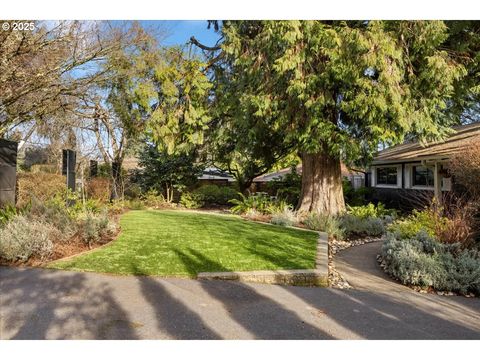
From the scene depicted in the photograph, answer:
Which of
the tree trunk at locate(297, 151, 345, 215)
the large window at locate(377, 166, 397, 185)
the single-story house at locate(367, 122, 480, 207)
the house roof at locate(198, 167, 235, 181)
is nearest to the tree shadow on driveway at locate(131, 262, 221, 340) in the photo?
the tree trunk at locate(297, 151, 345, 215)

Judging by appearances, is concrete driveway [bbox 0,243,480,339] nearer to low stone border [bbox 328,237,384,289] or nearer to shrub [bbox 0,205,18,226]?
low stone border [bbox 328,237,384,289]

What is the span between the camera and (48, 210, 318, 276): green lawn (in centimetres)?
539

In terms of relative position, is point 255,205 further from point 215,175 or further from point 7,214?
point 215,175

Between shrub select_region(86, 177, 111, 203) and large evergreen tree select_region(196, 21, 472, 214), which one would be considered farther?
shrub select_region(86, 177, 111, 203)

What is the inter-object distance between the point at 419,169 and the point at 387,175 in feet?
8.34

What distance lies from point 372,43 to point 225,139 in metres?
7.21

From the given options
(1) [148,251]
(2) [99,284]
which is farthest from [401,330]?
(1) [148,251]

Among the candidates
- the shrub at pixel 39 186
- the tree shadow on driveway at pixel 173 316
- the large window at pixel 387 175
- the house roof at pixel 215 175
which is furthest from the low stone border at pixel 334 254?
the house roof at pixel 215 175

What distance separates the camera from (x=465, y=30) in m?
10.8

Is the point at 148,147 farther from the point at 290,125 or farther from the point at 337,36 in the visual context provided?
the point at 337,36

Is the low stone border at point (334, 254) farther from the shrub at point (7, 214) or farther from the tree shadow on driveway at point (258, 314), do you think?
the shrub at point (7, 214)

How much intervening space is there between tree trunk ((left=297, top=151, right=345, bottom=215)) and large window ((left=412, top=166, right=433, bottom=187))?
477 cm

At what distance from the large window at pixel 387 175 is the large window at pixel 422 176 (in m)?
1.46

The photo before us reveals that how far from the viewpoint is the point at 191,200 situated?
18672 millimetres
